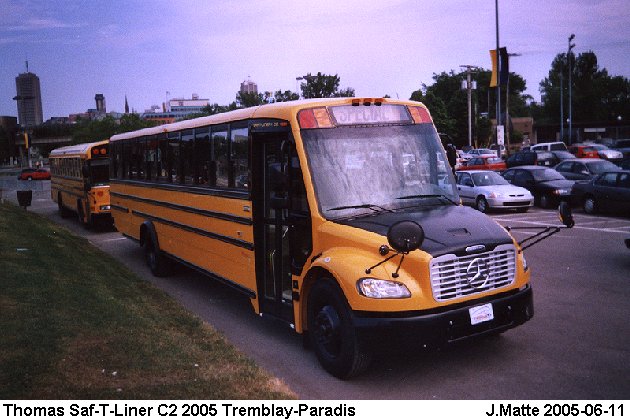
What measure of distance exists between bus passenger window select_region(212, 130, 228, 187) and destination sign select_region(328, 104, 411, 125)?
2195 millimetres

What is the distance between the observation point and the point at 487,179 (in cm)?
2233

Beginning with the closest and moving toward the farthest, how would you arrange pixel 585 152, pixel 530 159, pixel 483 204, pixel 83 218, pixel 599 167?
pixel 83 218 → pixel 483 204 → pixel 599 167 → pixel 530 159 → pixel 585 152

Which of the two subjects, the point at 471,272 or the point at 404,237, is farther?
the point at 471,272

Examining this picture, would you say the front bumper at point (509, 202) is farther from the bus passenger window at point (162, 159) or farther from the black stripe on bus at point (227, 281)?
the black stripe on bus at point (227, 281)

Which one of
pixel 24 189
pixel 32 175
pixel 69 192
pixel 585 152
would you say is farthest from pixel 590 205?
pixel 32 175

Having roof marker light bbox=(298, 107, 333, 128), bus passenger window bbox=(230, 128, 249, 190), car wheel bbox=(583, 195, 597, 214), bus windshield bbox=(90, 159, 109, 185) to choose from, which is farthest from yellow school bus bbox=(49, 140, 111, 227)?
car wheel bbox=(583, 195, 597, 214)

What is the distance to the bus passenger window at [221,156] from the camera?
8.52 m

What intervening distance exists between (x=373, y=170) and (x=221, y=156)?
9.26 feet

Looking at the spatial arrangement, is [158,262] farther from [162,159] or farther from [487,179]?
[487,179]

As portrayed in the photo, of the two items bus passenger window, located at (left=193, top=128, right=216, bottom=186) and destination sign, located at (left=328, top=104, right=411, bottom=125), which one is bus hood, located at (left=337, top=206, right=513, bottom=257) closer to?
destination sign, located at (left=328, top=104, right=411, bottom=125)

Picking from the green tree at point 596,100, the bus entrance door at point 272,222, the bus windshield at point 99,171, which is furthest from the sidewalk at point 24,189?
the green tree at point 596,100

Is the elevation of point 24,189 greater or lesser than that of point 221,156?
lesser
